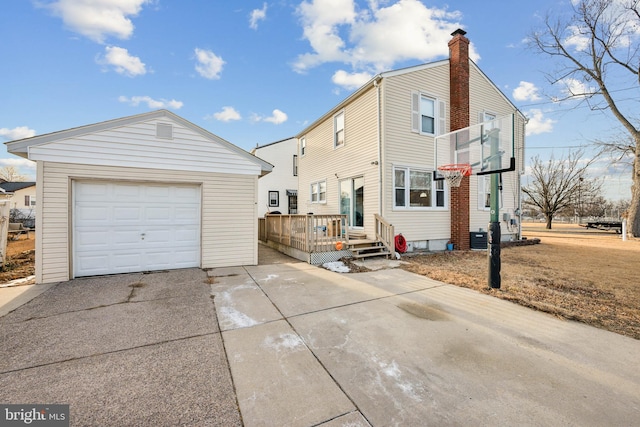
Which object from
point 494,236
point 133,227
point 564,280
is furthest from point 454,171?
point 133,227

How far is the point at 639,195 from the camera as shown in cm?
1405

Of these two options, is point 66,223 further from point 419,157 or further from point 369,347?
point 419,157

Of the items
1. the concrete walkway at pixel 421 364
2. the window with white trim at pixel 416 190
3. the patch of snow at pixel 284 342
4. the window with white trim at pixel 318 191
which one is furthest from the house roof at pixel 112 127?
the patch of snow at pixel 284 342

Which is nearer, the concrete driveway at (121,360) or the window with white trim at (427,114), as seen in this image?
the concrete driveway at (121,360)

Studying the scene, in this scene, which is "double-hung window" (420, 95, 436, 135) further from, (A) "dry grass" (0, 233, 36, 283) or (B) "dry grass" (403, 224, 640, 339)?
(A) "dry grass" (0, 233, 36, 283)

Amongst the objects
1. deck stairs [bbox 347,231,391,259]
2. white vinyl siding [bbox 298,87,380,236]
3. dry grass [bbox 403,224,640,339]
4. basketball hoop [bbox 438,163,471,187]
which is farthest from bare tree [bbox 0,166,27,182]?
basketball hoop [bbox 438,163,471,187]

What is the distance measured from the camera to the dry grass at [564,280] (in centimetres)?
383

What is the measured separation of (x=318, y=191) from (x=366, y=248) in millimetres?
5376

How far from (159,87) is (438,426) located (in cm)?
1270

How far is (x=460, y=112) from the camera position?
983 centimetres

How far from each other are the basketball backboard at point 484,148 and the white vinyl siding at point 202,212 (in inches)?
224

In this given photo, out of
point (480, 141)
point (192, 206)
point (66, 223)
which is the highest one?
point (480, 141)

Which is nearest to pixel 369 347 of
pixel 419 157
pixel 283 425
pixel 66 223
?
pixel 283 425

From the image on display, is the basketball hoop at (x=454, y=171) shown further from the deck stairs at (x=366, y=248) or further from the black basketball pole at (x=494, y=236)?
the deck stairs at (x=366, y=248)
